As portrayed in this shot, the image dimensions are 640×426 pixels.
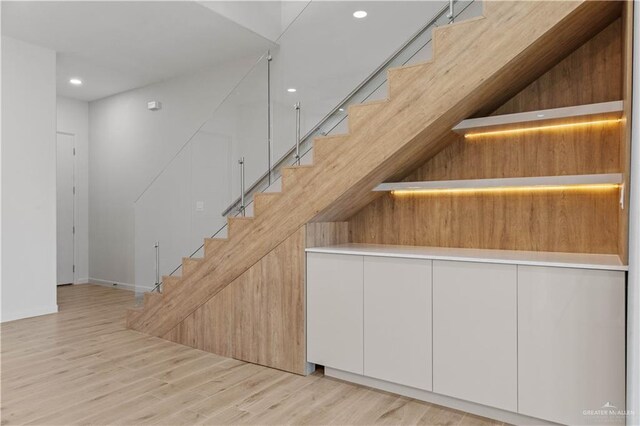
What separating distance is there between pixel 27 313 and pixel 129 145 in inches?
122

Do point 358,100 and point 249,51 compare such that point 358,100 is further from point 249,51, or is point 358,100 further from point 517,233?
point 249,51

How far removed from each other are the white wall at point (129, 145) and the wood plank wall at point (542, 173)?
140 inches

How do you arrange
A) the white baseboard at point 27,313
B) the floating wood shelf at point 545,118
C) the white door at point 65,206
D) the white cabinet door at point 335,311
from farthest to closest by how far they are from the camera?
the white door at point 65,206 < the white baseboard at point 27,313 < the white cabinet door at point 335,311 < the floating wood shelf at point 545,118

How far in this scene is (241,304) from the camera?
3.63 meters

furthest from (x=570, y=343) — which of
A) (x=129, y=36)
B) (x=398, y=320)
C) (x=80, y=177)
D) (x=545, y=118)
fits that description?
(x=80, y=177)

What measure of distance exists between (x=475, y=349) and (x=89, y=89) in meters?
7.09

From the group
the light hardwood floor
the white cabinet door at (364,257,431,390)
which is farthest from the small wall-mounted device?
the white cabinet door at (364,257,431,390)

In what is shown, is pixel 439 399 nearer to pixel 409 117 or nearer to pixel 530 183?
pixel 530 183

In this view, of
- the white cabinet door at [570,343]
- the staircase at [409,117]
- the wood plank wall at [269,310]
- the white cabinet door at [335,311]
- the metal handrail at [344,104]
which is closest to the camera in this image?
the white cabinet door at [570,343]

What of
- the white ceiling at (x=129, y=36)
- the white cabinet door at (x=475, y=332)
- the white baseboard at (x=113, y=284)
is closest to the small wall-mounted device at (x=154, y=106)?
the white ceiling at (x=129, y=36)

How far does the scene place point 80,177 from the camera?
7.60m

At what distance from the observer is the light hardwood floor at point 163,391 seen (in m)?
2.56

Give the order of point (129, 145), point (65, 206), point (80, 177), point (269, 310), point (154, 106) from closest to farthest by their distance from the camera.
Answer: point (269, 310), point (154, 106), point (129, 145), point (65, 206), point (80, 177)

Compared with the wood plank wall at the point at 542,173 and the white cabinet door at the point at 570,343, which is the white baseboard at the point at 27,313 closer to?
the wood plank wall at the point at 542,173
